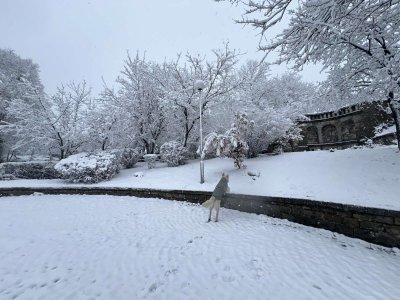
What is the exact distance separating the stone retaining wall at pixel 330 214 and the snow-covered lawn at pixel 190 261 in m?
0.19

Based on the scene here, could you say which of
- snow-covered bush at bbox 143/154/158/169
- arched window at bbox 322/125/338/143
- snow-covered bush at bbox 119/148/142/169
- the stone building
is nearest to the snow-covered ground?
snow-covered bush at bbox 143/154/158/169

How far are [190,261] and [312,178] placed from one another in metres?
5.31

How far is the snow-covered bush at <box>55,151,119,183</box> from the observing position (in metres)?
13.3

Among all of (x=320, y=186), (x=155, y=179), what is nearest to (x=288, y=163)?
(x=320, y=186)

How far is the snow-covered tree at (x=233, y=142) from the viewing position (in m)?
10.5

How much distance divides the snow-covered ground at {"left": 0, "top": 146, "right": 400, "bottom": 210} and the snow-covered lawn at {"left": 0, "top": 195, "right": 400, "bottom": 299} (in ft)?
3.93

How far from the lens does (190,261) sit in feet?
14.1

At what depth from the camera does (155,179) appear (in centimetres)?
1241

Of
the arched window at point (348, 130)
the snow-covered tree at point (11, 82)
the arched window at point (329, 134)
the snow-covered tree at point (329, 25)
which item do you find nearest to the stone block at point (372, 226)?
the snow-covered tree at point (329, 25)

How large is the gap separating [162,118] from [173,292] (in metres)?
15.0

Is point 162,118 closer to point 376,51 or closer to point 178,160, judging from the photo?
point 178,160

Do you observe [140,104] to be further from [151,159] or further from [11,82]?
[11,82]

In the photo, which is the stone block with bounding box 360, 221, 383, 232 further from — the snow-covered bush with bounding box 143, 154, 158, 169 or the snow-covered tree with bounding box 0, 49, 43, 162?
the snow-covered tree with bounding box 0, 49, 43, 162

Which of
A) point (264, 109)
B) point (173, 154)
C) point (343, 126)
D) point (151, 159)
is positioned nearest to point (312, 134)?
point (343, 126)
